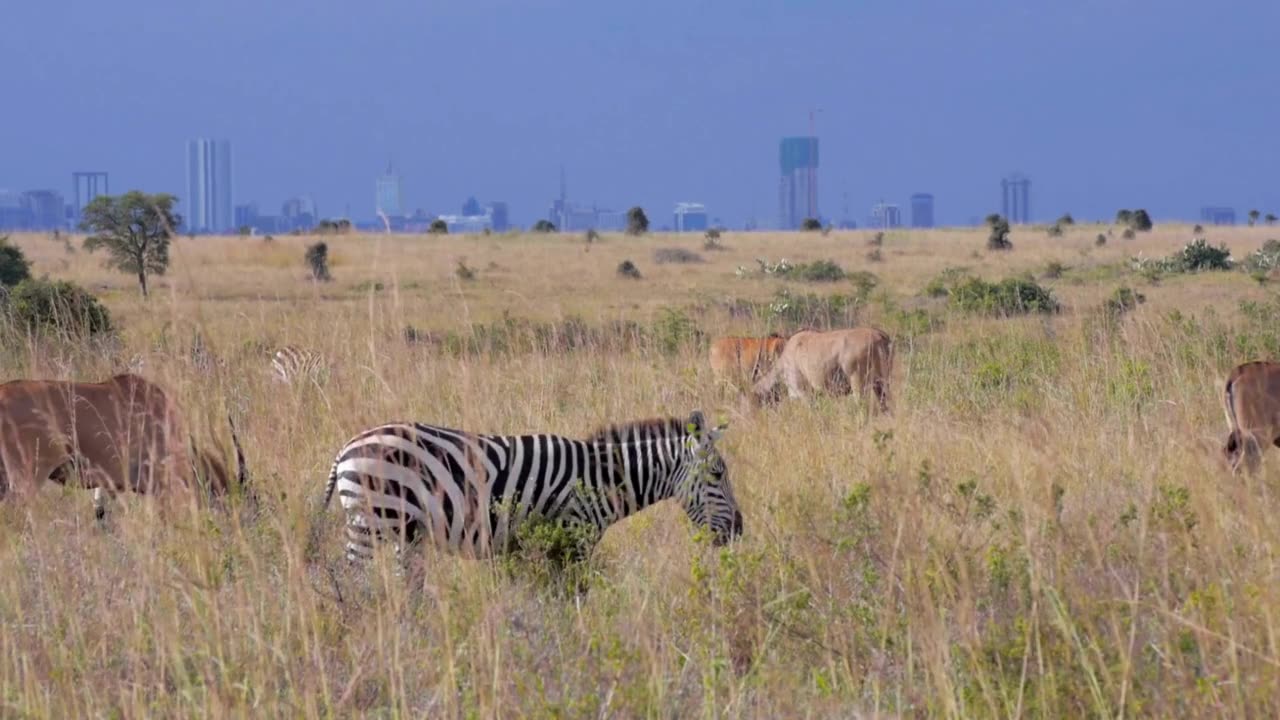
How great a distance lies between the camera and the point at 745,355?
36.3 feet

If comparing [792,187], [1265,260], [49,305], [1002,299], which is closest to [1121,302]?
[1002,299]

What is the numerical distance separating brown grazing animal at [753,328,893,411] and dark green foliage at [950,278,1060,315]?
6.07m

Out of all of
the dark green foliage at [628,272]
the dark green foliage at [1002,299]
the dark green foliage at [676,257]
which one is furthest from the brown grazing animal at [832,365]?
the dark green foliage at [676,257]

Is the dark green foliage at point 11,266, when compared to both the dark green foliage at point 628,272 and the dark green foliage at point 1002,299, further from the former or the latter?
the dark green foliage at point 628,272

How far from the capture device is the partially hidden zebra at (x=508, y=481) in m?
4.94

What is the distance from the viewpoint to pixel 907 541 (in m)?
4.12

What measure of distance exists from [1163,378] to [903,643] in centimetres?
653

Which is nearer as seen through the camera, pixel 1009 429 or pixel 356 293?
pixel 1009 429

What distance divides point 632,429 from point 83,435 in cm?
240

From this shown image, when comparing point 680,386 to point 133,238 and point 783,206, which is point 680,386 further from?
point 783,206

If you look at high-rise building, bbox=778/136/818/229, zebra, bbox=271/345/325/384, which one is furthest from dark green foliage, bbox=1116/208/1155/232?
high-rise building, bbox=778/136/818/229

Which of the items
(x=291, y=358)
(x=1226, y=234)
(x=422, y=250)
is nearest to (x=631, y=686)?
(x=291, y=358)

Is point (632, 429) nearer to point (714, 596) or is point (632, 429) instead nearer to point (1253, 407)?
point (714, 596)

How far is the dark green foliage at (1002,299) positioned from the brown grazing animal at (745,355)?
5859 mm
